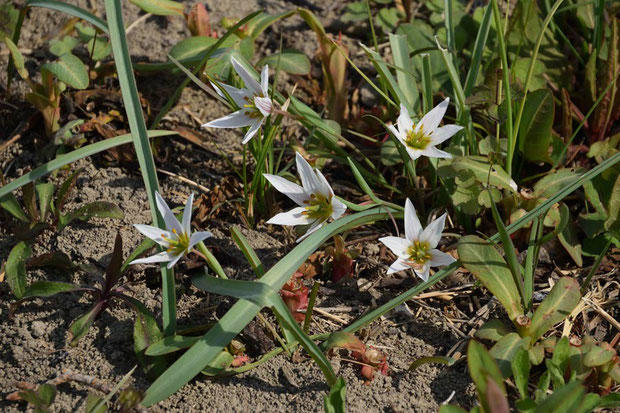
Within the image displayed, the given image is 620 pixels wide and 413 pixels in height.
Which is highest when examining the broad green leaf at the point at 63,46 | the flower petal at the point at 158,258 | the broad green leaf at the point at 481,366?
the broad green leaf at the point at 63,46

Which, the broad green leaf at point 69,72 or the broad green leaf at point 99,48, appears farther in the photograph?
the broad green leaf at point 99,48

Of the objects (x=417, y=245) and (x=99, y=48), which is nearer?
(x=417, y=245)

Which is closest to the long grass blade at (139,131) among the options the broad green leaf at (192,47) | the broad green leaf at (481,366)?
the broad green leaf at (192,47)

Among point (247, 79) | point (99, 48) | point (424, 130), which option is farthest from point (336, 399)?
point (99, 48)

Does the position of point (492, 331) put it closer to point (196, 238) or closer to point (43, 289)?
point (196, 238)

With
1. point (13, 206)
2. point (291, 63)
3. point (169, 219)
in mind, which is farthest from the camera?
point (291, 63)

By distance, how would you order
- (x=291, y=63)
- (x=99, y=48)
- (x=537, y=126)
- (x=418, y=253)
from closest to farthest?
(x=418, y=253), (x=537, y=126), (x=291, y=63), (x=99, y=48)

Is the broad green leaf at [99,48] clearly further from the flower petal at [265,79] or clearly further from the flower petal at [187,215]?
the flower petal at [187,215]
